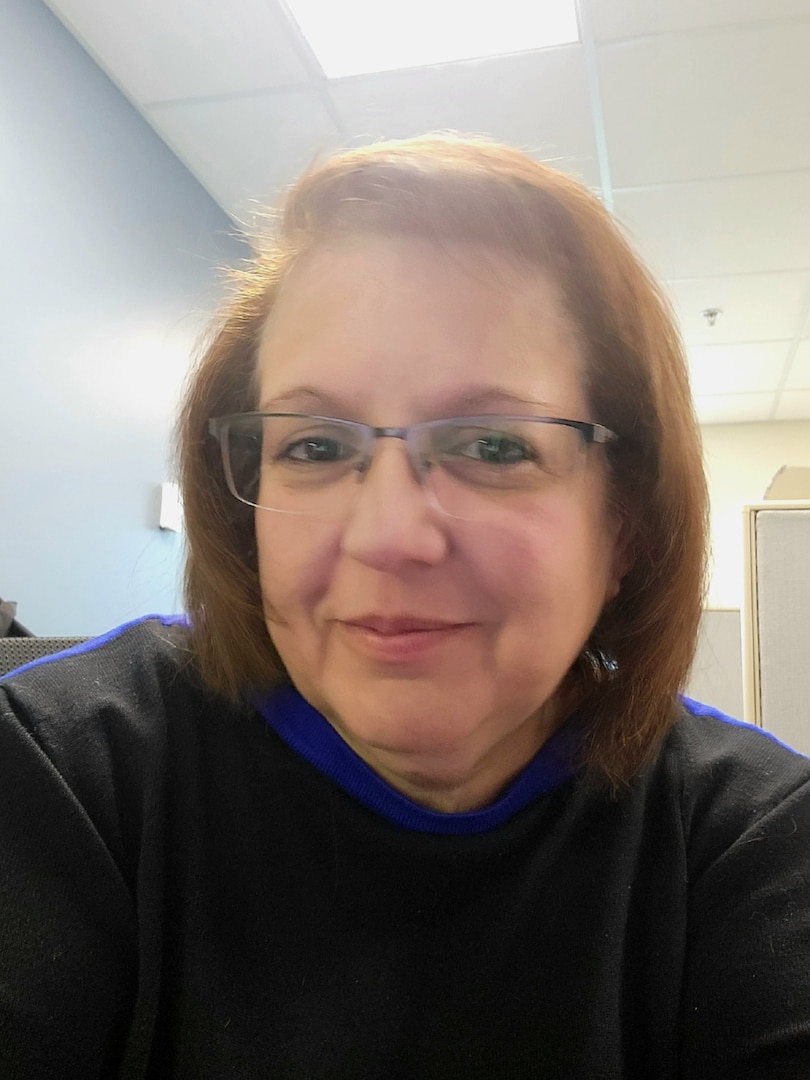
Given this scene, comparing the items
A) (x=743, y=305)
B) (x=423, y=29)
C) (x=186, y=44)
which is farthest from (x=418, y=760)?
(x=743, y=305)

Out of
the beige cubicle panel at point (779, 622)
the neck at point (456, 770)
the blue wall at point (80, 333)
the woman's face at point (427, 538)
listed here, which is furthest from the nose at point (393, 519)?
the blue wall at point (80, 333)

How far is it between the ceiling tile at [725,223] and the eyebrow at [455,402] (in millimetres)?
1997

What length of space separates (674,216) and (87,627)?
2239mm

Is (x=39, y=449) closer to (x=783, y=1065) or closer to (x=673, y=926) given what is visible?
(x=673, y=926)

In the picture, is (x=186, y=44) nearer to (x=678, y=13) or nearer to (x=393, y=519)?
(x=678, y=13)

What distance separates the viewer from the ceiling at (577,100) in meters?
1.99

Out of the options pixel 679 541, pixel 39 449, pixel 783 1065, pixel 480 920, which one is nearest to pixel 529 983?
pixel 480 920

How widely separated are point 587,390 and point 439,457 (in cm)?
16

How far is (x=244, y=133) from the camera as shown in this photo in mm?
2432

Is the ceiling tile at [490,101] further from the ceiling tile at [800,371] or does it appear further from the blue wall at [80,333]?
the ceiling tile at [800,371]

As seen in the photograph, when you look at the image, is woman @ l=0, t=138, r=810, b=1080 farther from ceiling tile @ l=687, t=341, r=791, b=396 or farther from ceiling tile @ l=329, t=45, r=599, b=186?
ceiling tile @ l=687, t=341, r=791, b=396

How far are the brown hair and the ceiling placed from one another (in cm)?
105

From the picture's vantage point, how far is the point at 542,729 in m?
0.79

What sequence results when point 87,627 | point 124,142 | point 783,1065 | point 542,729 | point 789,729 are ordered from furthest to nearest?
point 124,142, point 87,627, point 789,729, point 542,729, point 783,1065
